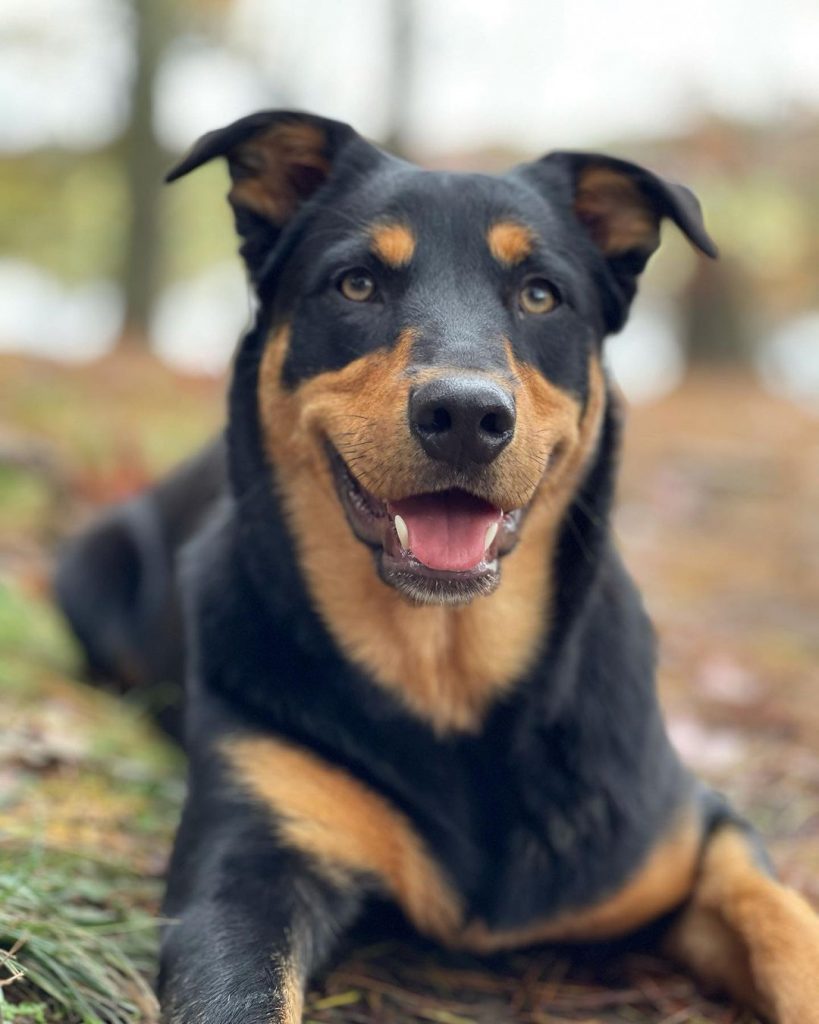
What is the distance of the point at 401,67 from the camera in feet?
42.9

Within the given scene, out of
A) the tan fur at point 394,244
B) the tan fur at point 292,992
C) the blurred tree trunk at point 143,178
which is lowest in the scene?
the blurred tree trunk at point 143,178

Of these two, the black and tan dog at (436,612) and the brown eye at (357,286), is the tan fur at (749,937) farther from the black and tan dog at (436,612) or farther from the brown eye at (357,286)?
the brown eye at (357,286)

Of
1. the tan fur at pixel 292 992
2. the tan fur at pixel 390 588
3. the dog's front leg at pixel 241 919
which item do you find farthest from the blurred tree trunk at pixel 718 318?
the tan fur at pixel 292 992

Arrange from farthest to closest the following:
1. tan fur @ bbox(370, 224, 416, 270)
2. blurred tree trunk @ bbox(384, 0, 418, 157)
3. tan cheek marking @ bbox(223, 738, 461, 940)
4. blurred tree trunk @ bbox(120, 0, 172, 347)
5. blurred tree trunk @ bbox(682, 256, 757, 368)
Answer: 1. blurred tree trunk @ bbox(682, 256, 757, 368)
2. blurred tree trunk @ bbox(120, 0, 172, 347)
3. blurred tree trunk @ bbox(384, 0, 418, 157)
4. tan fur @ bbox(370, 224, 416, 270)
5. tan cheek marking @ bbox(223, 738, 461, 940)

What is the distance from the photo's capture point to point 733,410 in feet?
44.5

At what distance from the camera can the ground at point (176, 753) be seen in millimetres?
2754

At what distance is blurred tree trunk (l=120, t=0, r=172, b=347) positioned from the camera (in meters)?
13.7

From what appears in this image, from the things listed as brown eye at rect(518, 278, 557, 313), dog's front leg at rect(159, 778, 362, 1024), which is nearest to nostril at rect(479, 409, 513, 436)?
brown eye at rect(518, 278, 557, 313)

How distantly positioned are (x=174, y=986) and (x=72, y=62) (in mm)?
13274

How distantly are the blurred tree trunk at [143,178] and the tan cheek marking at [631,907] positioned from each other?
12.1 metres

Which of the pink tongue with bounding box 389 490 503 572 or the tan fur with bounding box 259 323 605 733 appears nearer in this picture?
the pink tongue with bounding box 389 490 503 572

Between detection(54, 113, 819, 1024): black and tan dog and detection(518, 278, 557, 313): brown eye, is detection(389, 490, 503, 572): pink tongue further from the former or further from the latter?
detection(518, 278, 557, 313): brown eye

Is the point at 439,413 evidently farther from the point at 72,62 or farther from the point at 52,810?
the point at 72,62

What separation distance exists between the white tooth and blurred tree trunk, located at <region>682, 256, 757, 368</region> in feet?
46.9
